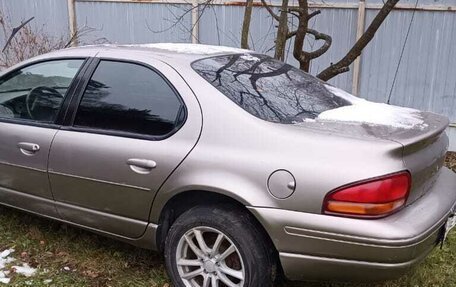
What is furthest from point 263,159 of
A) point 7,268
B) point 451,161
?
point 451,161

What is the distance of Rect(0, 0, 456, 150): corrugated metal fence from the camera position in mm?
6207

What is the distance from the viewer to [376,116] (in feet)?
9.91

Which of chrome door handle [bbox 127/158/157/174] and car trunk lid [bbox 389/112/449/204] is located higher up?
car trunk lid [bbox 389/112/449/204]

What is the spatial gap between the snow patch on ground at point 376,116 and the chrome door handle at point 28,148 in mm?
1904

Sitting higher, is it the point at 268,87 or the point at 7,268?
the point at 268,87

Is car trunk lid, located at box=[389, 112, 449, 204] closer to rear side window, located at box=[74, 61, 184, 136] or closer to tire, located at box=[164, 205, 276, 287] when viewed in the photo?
tire, located at box=[164, 205, 276, 287]

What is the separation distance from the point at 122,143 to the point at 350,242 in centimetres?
145

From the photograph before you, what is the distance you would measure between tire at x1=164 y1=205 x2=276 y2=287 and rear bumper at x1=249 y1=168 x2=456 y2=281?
0.39ft

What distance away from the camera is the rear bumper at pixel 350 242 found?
2.39 meters

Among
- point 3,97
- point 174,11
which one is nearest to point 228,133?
point 3,97

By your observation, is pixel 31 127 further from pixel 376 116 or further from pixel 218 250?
pixel 376 116

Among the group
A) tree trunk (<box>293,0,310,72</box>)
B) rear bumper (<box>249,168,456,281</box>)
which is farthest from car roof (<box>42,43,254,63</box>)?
tree trunk (<box>293,0,310,72</box>)

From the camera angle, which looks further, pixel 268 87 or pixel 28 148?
pixel 28 148

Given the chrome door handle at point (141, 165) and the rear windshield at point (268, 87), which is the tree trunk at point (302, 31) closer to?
the rear windshield at point (268, 87)
